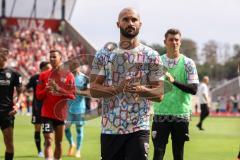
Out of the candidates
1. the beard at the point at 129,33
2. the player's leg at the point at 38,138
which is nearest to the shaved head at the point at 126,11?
the beard at the point at 129,33

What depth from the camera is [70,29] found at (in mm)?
62875

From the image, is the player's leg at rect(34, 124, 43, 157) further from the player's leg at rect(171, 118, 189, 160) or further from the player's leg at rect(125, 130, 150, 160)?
the player's leg at rect(125, 130, 150, 160)

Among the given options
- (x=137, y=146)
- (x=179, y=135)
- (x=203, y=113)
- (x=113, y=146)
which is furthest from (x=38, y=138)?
(x=203, y=113)

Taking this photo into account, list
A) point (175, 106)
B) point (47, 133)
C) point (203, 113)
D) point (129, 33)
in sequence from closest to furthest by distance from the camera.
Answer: point (129, 33) < point (175, 106) < point (47, 133) < point (203, 113)

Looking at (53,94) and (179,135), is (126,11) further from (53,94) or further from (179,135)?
(53,94)

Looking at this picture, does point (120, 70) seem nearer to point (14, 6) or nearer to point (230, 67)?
point (14, 6)

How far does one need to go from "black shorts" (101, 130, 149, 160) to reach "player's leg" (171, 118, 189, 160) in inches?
103

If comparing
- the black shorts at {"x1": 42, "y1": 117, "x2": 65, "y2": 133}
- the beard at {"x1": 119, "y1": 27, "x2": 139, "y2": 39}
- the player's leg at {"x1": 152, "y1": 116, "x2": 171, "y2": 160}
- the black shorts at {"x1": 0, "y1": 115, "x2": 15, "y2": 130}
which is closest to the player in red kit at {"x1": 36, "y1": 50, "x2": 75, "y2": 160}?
the black shorts at {"x1": 42, "y1": 117, "x2": 65, "y2": 133}

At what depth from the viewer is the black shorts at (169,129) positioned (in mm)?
9336

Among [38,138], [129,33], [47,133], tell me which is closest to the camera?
[129,33]

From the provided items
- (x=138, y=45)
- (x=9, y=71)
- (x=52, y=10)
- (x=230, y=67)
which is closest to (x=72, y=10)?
(x=52, y=10)

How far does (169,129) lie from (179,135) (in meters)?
0.17

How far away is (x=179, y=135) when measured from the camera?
9.38 metres

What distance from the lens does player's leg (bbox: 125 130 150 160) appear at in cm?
662
